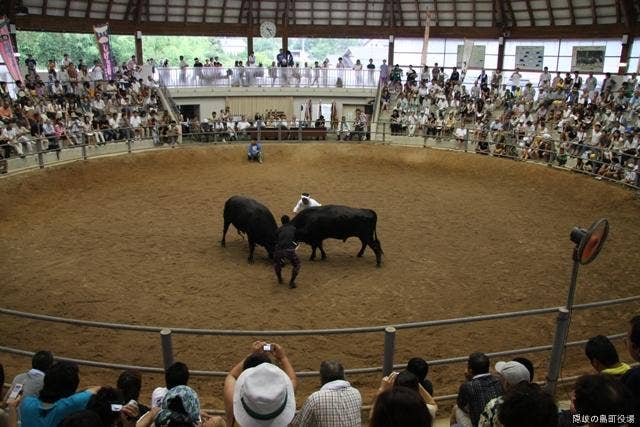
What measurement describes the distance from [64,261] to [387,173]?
10.9 metres

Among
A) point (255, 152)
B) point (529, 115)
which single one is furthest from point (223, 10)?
point (529, 115)

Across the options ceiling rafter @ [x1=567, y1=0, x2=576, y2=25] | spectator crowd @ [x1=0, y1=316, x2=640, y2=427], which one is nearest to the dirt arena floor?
spectator crowd @ [x1=0, y1=316, x2=640, y2=427]

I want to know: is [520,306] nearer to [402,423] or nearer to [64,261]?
[402,423]

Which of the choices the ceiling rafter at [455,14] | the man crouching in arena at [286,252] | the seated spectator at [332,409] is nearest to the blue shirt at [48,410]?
the seated spectator at [332,409]

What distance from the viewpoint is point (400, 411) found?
8.09 feet

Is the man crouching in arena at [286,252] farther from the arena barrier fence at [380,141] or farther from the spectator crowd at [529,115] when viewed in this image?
the spectator crowd at [529,115]

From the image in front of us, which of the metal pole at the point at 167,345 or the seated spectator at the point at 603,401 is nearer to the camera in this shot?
the seated spectator at the point at 603,401

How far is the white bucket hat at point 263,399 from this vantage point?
315 cm

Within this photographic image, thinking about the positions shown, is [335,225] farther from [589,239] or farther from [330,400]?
[330,400]

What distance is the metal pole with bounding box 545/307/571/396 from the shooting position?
206 inches

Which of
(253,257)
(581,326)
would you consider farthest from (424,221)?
(581,326)

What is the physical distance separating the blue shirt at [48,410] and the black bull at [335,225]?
6.66 metres

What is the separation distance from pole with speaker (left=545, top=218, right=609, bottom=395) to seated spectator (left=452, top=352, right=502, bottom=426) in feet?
4.89

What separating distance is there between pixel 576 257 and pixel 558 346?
921 mm
